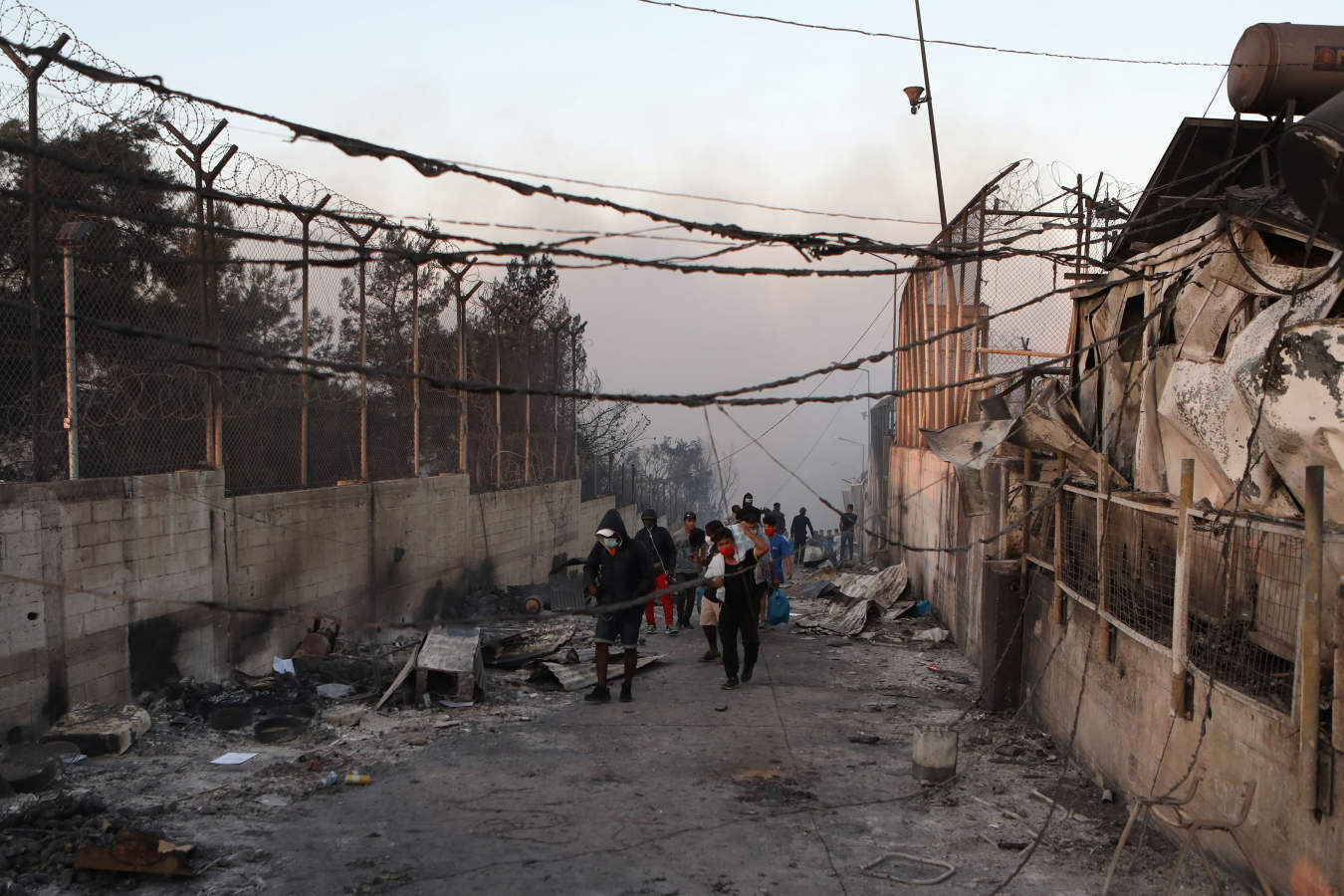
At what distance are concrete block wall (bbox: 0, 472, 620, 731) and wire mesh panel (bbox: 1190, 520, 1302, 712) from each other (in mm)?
4715

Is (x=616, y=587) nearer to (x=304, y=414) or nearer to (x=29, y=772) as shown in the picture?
(x=304, y=414)

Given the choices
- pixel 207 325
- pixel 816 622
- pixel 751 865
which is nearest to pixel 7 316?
pixel 207 325

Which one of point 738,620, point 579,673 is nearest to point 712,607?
point 738,620

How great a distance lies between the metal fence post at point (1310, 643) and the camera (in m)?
4.12

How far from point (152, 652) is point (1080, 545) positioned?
7500mm

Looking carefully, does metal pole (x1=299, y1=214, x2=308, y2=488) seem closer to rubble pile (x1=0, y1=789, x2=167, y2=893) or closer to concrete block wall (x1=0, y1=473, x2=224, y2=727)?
concrete block wall (x1=0, y1=473, x2=224, y2=727)

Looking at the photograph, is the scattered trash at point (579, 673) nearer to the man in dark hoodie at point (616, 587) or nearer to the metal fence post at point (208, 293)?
the man in dark hoodie at point (616, 587)

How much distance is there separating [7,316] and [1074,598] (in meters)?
8.25

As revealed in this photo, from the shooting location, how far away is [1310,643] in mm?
4168

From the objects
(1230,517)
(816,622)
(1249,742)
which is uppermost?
(1230,517)

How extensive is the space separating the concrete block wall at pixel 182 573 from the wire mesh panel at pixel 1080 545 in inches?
215

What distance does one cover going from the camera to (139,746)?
24.0 ft

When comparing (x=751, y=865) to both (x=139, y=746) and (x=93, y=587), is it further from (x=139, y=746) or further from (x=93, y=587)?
(x=93, y=587)

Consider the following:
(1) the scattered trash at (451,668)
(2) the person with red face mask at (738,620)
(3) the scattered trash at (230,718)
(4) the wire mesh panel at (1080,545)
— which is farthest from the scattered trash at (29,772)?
(4) the wire mesh panel at (1080,545)
